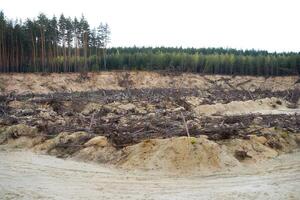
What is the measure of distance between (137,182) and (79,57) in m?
62.4

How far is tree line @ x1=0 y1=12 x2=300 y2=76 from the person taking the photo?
6656 cm

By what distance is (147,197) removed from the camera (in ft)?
43.0

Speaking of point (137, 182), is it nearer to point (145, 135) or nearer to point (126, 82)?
point (145, 135)

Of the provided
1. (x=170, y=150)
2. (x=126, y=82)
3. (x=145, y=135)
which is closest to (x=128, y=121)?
(x=145, y=135)

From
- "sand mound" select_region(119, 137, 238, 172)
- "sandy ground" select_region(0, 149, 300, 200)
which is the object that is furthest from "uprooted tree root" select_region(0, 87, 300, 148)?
"sandy ground" select_region(0, 149, 300, 200)

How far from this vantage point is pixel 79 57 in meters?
75.1

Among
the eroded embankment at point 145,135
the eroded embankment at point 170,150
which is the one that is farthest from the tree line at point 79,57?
the eroded embankment at point 170,150

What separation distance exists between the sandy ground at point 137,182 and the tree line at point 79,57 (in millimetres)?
50111

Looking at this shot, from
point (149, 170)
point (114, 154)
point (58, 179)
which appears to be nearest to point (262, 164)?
point (149, 170)

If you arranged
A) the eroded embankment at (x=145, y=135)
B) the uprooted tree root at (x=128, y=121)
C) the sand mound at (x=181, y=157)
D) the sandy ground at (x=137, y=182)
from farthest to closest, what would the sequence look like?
the uprooted tree root at (x=128, y=121) → the eroded embankment at (x=145, y=135) → the sand mound at (x=181, y=157) → the sandy ground at (x=137, y=182)

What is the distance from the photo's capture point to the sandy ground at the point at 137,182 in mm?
13320

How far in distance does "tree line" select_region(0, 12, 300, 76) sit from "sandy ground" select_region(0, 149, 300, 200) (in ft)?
164

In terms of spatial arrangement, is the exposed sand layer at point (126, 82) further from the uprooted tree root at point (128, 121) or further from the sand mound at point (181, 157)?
the sand mound at point (181, 157)

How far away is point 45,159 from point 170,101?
18.4m
